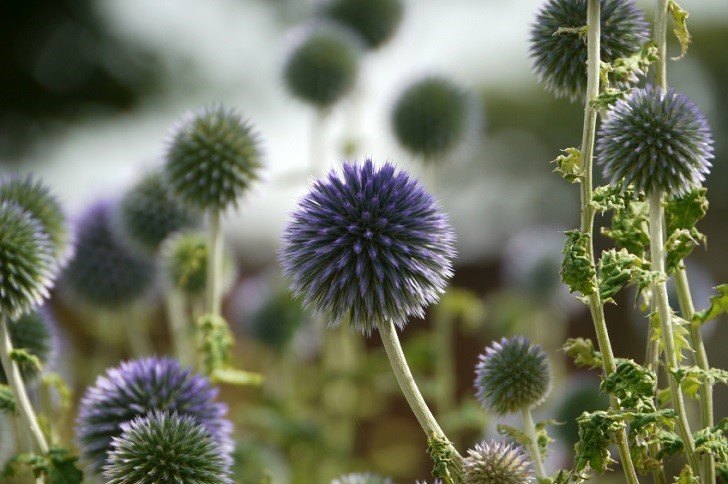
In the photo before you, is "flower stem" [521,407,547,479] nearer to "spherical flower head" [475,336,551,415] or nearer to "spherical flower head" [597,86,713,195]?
"spherical flower head" [475,336,551,415]

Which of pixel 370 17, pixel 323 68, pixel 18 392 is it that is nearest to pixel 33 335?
pixel 18 392

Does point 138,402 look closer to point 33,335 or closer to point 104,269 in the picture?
point 33,335

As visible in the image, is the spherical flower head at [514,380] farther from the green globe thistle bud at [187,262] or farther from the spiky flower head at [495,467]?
the green globe thistle bud at [187,262]

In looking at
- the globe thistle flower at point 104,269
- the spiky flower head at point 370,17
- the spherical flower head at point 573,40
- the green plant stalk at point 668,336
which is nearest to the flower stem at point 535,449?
the green plant stalk at point 668,336

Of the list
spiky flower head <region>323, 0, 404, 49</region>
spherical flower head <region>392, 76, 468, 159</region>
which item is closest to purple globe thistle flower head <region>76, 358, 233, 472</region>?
spherical flower head <region>392, 76, 468, 159</region>

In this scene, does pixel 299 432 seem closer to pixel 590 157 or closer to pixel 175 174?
pixel 175 174

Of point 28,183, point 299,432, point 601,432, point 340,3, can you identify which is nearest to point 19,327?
point 28,183

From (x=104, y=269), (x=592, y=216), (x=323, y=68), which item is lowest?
(x=592, y=216)
